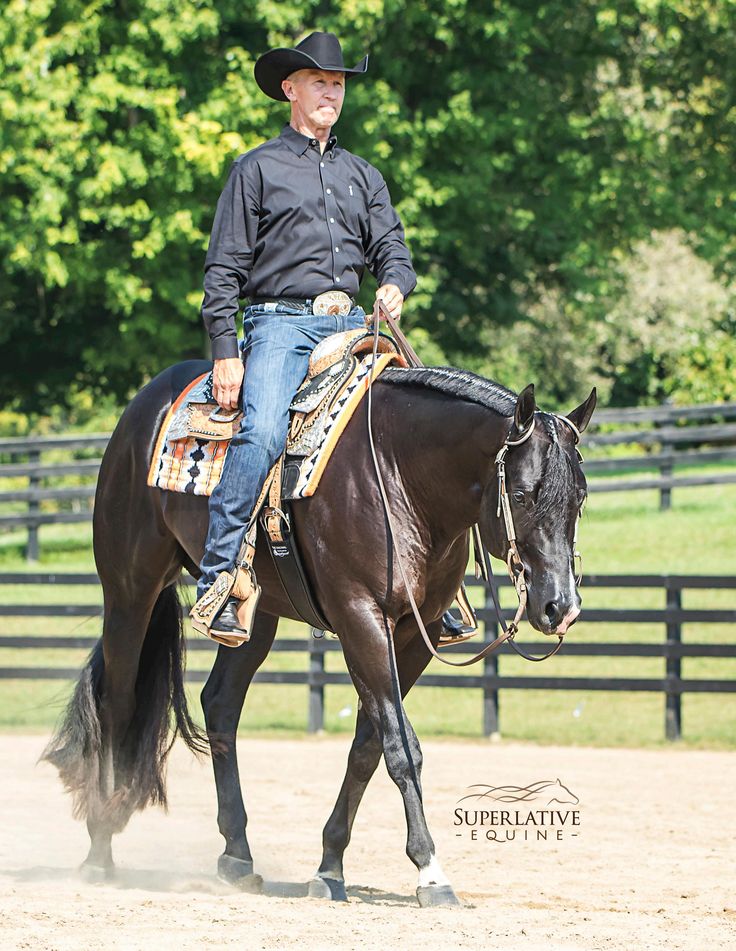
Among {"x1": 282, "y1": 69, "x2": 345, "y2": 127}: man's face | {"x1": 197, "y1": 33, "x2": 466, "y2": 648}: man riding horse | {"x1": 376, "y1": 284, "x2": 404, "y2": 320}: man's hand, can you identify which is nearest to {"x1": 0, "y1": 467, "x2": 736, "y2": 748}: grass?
{"x1": 197, "y1": 33, "x2": 466, "y2": 648}: man riding horse

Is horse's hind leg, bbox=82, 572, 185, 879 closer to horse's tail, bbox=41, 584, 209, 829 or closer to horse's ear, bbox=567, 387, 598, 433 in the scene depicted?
horse's tail, bbox=41, 584, 209, 829

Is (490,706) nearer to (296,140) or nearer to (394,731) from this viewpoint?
(394,731)

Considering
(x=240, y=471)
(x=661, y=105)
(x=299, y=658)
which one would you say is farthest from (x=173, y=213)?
(x=240, y=471)

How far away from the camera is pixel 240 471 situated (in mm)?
5461

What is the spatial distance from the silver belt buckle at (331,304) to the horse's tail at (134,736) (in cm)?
176

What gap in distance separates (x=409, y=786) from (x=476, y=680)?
6.39m

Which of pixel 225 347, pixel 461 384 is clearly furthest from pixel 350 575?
pixel 225 347

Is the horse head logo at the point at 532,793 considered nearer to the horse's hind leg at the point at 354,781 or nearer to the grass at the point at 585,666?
the grass at the point at 585,666

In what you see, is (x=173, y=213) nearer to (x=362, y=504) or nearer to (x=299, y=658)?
(x=299, y=658)

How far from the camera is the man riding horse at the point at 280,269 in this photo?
5.47 metres

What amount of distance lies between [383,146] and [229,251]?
12771 mm

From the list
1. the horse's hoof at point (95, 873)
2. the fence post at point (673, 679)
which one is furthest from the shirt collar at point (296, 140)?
the fence post at point (673, 679)

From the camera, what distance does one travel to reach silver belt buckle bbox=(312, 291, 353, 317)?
578cm

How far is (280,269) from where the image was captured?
576 cm
